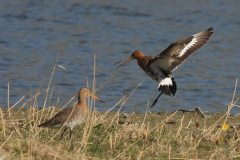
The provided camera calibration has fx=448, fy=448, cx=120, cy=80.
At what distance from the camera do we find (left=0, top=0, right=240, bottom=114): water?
10.0m

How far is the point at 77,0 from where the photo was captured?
54.7 ft

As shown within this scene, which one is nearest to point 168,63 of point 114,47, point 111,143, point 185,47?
point 185,47

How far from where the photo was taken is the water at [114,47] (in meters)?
10.0

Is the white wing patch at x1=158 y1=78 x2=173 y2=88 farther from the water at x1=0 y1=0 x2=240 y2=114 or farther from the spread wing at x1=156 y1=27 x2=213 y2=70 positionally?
the water at x1=0 y1=0 x2=240 y2=114

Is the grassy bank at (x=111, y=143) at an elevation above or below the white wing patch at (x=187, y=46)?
below

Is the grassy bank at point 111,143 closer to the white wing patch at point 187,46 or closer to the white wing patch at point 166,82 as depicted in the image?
the white wing patch at point 166,82

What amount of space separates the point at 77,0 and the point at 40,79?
698 cm

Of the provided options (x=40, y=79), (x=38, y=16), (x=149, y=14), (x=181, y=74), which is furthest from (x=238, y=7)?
(x=40, y=79)

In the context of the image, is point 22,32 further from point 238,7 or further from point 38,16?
point 238,7

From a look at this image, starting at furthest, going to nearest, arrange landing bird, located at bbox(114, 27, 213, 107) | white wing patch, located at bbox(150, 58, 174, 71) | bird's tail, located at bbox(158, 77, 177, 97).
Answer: bird's tail, located at bbox(158, 77, 177, 97)
landing bird, located at bbox(114, 27, 213, 107)
white wing patch, located at bbox(150, 58, 174, 71)

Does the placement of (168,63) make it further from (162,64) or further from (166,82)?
(166,82)

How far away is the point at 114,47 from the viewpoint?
1298 centimetres

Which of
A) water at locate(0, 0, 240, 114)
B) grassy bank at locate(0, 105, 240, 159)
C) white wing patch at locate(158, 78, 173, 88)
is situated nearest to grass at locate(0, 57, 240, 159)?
grassy bank at locate(0, 105, 240, 159)

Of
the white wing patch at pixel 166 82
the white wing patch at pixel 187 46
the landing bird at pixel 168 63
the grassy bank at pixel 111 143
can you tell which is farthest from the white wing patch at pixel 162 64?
the grassy bank at pixel 111 143
